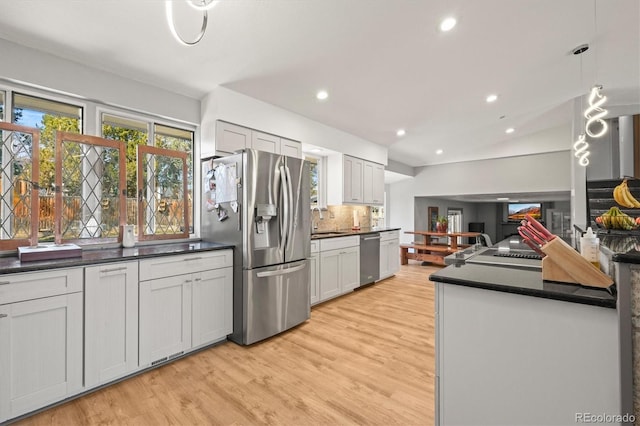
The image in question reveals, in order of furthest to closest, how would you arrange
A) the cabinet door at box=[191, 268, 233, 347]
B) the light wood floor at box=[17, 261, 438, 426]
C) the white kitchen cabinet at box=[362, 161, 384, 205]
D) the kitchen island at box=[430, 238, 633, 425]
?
the white kitchen cabinet at box=[362, 161, 384, 205], the cabinet door at box=[191, 268, 233, 347], the light wood floor at box=[17, 261, 438, 426], the kitchen island at box=[430, 238, 633, 425]

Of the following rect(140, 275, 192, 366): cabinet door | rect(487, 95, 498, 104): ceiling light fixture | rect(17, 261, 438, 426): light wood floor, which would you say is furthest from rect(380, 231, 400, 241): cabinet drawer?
rect(140, 275, 192, 366): cabinet door

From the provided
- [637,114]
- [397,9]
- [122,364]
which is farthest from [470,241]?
[122,364]

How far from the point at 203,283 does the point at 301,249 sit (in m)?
1.07

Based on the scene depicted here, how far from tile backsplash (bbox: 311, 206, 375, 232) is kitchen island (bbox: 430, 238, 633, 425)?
355 centimetres

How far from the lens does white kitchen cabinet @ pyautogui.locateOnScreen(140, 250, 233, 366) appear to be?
2215 millimetres

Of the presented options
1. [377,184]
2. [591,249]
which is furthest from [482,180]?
[591,249]

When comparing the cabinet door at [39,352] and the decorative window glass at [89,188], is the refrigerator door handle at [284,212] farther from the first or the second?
the cabinet door at [39,352]

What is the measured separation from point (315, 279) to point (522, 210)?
1043 centimetres

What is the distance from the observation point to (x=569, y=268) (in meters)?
1.21

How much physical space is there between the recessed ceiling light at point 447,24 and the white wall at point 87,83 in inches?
103

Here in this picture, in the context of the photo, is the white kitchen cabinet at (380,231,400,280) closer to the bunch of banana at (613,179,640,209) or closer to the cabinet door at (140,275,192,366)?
the bunch of banana at (613,179,640,209)

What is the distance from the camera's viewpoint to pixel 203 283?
8.39ft

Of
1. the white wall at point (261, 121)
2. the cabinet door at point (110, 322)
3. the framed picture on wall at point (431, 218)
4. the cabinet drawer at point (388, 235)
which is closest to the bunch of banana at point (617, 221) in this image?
the cabinet drawer at point (388, 235)

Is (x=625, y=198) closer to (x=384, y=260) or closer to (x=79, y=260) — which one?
(x=384, y=260)
